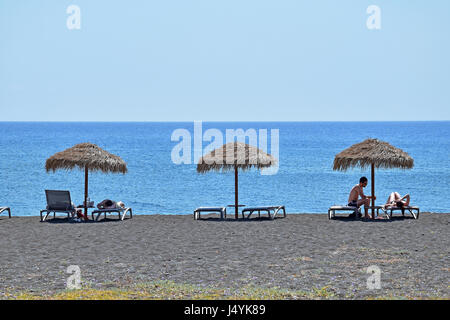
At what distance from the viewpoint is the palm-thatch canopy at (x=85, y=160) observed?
57.7ft

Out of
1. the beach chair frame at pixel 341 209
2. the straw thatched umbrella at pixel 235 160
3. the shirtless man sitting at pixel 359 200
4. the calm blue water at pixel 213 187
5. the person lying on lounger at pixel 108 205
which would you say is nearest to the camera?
the beach chair frame at pixel 341 209

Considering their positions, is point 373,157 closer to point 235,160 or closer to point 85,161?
point 235,160

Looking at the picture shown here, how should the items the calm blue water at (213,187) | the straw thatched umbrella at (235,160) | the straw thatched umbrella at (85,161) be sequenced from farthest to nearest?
1. the calm blue water at (213,187)
2. the straw thatched umbrella at (235,160)
3. the straw thatched umbrella at (85,161)

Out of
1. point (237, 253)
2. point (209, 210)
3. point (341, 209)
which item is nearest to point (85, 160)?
point (209, 210)

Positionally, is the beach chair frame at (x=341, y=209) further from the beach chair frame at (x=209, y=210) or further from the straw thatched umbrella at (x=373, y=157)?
the beach chair frame at (x=209, y=210)

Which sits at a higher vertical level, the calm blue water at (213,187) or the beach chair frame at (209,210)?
the beach chair frame at (209,210)

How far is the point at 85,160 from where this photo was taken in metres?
17.6

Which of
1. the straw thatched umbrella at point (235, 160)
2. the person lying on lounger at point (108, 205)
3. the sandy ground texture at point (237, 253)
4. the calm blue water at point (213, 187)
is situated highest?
the straw thatched umbrella at point (235, 160)

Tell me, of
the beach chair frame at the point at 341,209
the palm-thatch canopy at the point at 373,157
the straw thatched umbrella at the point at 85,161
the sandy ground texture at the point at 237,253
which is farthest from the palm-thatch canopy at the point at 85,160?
the palm-thatch canopy at the point at 373,157

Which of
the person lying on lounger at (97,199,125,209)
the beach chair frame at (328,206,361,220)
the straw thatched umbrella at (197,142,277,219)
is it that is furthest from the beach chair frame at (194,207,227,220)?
the beach chair frame at (328,206,361,220)

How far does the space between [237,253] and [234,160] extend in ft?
20.8

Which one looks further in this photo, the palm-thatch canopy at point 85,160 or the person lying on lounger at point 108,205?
the palm-thatch canopy at point 85,160

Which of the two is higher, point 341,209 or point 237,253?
point 341,209
